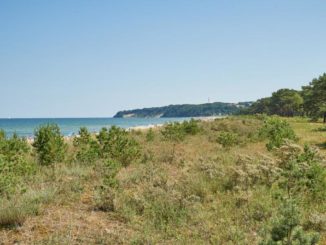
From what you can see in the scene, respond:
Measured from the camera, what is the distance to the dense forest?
2488 inches

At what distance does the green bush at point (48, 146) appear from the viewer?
1430 centimetres

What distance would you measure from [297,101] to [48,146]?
84.1 m

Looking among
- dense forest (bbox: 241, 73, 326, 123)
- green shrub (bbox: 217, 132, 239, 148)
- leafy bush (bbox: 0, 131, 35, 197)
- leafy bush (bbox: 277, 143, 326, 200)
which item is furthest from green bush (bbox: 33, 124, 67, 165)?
dense forest (bbox: 241, 73, 326, 123)

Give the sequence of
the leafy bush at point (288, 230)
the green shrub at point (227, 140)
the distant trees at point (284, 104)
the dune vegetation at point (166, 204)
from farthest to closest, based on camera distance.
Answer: the distant trees at point (284, 104) → the green shrub at point (227, 140) → the dune vegetation at point (166, 204) → the leafy bush at point (288, 230)

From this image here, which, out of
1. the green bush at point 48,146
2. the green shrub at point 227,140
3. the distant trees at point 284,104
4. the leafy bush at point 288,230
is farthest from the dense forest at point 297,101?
the leafy bush at point 288,230

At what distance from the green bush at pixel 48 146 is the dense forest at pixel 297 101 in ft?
168

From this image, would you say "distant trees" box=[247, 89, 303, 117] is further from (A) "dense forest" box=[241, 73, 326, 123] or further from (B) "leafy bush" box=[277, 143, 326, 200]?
(B) "leafy bush" box=[277, 143, 326, 200]

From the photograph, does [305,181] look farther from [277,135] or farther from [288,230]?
[277,135]

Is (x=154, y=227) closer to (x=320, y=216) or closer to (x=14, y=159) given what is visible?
(x=320, y=216)

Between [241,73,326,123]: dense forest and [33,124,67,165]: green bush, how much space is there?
51056mm

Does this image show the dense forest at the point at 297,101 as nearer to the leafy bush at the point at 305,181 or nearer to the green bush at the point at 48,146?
the green bush at the point at 48,146

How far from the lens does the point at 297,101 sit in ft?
300

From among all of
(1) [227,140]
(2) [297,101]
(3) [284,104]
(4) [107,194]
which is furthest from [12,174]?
(3) [284,104]

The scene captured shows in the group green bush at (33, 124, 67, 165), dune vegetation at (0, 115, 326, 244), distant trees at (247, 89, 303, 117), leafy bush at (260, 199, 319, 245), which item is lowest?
dune vegetation at (0, 115, 326, 244)
